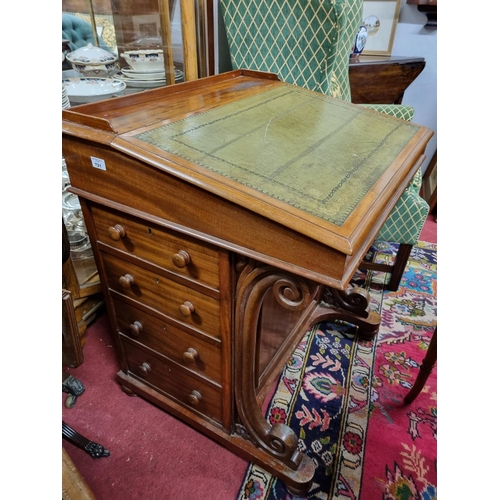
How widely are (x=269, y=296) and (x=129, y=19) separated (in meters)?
1.16

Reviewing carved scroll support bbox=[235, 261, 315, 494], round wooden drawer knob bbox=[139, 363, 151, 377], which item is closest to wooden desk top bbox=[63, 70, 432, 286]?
carved scroll support bbox=[235, 261, 315, 494]

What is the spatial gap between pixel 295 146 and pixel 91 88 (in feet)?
3.05

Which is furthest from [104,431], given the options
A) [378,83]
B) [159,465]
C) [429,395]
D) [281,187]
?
[378,83]

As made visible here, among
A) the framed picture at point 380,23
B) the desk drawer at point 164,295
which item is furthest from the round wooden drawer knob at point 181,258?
the framed picture at point 380,23

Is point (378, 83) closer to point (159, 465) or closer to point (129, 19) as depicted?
point (129, 19)

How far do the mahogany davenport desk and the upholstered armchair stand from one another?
0.22m

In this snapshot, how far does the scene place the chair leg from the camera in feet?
6.55

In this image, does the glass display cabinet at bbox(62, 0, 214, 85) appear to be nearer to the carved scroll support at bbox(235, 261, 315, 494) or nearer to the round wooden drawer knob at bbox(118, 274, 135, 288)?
the round wooden drawer knob at bbox(118, 274, 135, 288)

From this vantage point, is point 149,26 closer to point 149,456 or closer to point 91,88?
point 91,88

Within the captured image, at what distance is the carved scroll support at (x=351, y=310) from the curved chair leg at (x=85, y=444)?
1.03 meters

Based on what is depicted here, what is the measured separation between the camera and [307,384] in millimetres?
1611

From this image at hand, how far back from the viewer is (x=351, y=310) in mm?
1836

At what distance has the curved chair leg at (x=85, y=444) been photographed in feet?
4.27

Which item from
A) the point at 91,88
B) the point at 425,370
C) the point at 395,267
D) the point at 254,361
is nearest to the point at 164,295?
the point at 254,361
